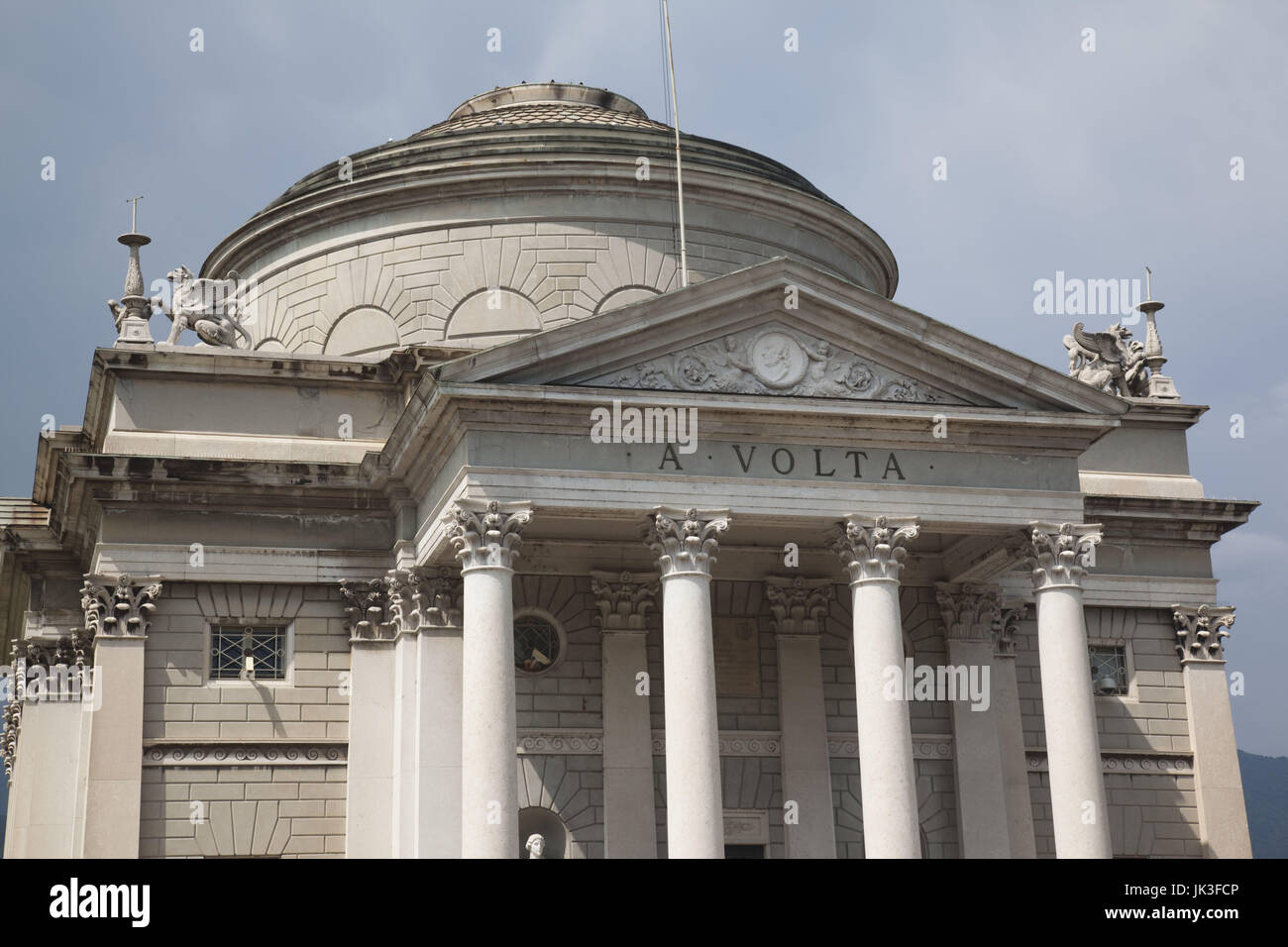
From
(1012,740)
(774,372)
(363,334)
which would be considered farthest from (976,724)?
(363,334)

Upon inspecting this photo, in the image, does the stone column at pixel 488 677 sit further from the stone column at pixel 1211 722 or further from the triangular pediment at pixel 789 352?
the stone column at pixel 1211 722

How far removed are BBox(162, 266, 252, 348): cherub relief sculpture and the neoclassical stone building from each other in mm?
63

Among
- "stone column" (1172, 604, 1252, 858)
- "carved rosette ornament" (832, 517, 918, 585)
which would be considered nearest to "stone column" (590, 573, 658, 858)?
"carved rosette ornament" (832, 517, 918, 585)

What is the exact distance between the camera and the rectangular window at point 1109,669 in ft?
108

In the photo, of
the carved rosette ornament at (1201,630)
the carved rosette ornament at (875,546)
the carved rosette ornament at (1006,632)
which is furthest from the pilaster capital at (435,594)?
the carved rosette ornament at (1201,630)

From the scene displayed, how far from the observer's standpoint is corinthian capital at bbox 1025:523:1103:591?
91.4 feet

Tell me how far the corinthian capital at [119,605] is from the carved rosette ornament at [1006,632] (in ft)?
48.5

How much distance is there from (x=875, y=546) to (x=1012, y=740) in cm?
647

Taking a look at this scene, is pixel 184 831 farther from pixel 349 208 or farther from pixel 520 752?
pixel 349 208

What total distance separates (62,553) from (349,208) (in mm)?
8867

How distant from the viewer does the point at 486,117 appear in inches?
1545

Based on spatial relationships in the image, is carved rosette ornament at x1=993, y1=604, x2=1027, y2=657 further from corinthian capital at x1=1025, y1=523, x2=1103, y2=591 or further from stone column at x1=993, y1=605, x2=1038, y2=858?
corinthian capital at x1=1025, y1=523, x2=1103, y2=591

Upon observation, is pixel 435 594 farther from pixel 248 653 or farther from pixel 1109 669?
pixel 1109 669
